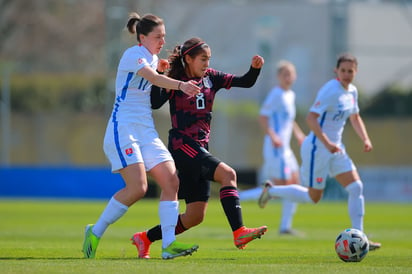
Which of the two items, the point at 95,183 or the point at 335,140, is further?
the point at 95,183

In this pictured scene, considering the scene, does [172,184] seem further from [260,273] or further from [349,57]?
[349,57]

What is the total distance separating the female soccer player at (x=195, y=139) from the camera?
8.36 m

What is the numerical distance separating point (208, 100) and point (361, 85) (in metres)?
21.7

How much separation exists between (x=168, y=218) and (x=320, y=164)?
344cm

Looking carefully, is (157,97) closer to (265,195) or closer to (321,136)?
(321,136)

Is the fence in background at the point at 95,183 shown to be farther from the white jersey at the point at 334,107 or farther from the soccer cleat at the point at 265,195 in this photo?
the white jersey at the point at 334,107

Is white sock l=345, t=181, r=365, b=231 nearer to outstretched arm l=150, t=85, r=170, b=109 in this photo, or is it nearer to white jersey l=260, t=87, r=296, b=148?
outstretched arm l=150, t=85, r=170, b=109

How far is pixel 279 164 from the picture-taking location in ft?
47.6

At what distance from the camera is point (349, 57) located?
1087 cm

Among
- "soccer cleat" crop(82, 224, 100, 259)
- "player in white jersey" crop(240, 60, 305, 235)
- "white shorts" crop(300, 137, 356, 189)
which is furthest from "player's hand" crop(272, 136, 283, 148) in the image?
"soccer cleat" crop(82, 224, 100, 259)

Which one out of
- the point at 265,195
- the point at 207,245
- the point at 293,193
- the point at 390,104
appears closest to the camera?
the point at 207,245

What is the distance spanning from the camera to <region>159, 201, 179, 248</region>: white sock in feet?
27.0

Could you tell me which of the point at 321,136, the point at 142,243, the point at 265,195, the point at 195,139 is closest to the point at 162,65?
the point at 195,139

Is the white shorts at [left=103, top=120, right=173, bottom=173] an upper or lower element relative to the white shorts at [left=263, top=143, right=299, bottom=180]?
upper
